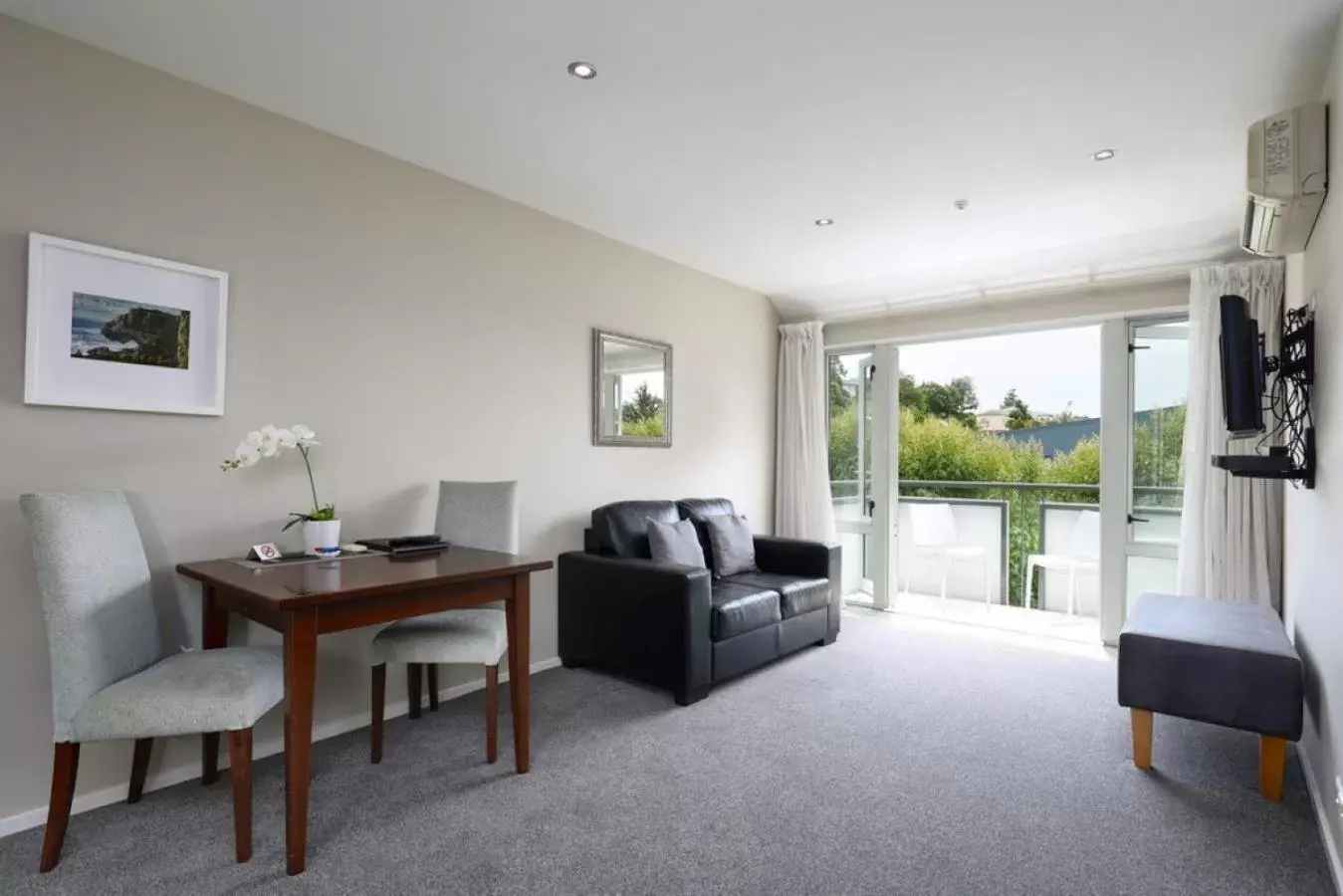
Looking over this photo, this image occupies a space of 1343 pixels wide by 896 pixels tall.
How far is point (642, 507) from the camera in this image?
392 centimetres

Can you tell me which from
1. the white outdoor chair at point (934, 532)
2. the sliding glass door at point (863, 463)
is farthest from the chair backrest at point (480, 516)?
the white outdoor chair at point (934, 532)

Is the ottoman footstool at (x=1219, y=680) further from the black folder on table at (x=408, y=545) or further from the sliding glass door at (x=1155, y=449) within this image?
the black folder on table at (x=408, y=545)

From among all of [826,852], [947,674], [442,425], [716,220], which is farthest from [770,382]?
[826,852]

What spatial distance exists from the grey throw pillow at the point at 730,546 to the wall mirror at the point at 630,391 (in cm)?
68

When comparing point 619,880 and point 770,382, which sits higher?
point 770,382

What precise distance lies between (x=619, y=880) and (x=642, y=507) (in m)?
2.26

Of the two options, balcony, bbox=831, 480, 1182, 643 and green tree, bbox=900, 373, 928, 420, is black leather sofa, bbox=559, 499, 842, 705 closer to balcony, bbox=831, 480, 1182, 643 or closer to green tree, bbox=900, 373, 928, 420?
balcony, bbox=831, 480, 1182, 643

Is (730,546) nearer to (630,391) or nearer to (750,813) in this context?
(630,391)

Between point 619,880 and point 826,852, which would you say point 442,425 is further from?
point 826,852

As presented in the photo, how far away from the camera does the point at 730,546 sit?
412 centimetres

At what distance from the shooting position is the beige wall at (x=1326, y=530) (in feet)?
6.33

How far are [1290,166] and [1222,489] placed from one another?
2157mm

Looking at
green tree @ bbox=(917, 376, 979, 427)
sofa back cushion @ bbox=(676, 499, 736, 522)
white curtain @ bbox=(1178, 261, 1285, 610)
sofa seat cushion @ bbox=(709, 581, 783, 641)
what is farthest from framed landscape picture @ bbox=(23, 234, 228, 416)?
green tree @ bbox=(917, 376, 979, 427)

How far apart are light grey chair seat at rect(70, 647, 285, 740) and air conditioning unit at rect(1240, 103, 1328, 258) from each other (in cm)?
368
